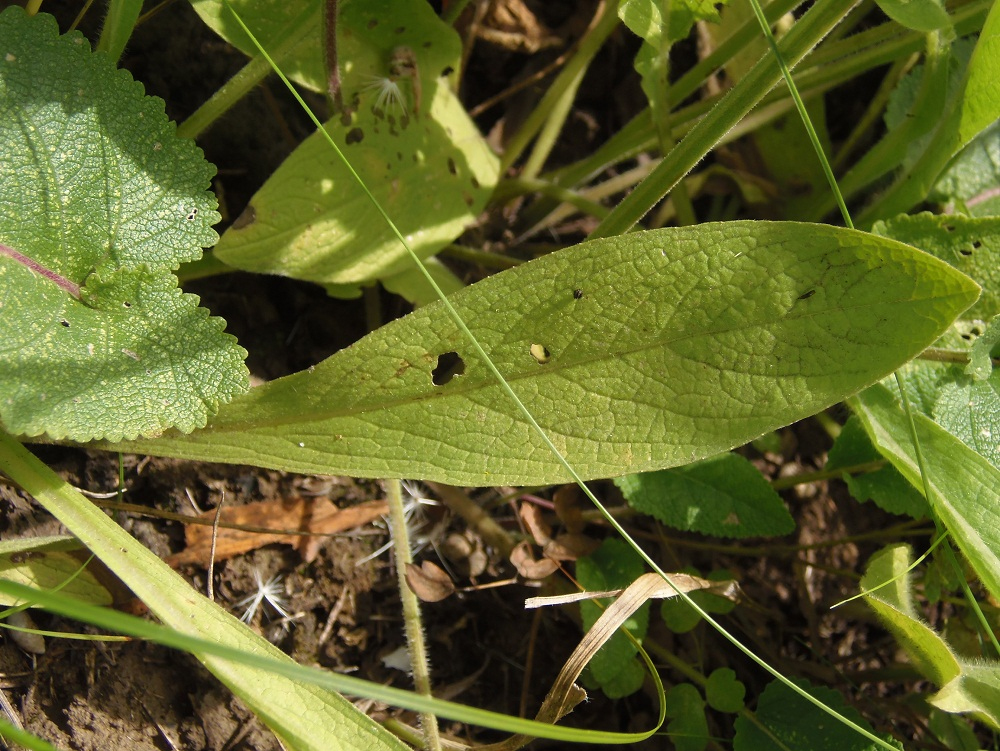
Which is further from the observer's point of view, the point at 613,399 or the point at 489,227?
the point at 489,227

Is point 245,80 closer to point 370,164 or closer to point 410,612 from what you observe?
point 370,164

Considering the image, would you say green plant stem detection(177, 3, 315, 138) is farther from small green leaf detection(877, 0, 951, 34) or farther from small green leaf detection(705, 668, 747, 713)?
small green leaf detection(705, 668, 747, 713)

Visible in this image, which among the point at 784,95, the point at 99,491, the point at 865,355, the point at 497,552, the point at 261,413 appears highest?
the point at 784,95

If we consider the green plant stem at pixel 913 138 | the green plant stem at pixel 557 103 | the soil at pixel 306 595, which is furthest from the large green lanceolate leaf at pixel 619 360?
the green plant stem at pixel 557 103

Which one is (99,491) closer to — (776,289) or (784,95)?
(776,289)

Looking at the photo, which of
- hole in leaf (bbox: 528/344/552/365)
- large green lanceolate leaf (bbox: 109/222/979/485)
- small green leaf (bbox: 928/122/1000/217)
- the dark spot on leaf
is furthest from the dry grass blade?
small green leaf (bbox: 928/122/1000/217)

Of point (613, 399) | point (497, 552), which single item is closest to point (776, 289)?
point (613, 399)
